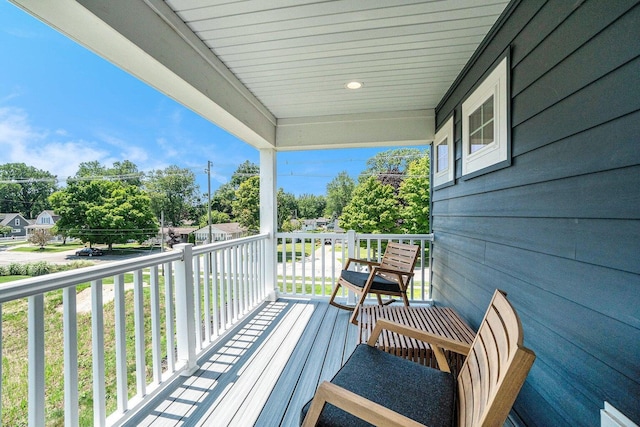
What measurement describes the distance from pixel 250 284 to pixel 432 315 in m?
2.03

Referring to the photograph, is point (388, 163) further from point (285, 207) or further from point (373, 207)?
point (285, 207)

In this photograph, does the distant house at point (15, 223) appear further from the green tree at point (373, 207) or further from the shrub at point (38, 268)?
the green tree at point (373, 207)

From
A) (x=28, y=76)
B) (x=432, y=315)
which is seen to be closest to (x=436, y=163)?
(x=432, y=315)

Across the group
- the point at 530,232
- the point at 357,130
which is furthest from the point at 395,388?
the point at 357,130

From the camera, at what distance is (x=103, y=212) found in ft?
4.60

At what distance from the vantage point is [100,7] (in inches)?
52.2

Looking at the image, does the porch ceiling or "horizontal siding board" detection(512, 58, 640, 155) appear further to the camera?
the porch ceiling

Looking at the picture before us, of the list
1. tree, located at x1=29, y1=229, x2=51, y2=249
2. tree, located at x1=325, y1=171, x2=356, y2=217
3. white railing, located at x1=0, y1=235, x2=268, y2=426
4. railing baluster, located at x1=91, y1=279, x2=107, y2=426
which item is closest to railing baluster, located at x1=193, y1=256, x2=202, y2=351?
white railing, located at x1=0, y1=235, x2=268, y2=426

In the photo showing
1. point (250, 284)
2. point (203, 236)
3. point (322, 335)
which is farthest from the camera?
point (250, 284)

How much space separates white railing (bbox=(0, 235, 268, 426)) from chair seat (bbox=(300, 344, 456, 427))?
1.13m

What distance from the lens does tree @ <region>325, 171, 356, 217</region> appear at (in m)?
5.80

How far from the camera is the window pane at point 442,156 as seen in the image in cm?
309

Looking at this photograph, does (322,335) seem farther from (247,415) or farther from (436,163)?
(436,163)

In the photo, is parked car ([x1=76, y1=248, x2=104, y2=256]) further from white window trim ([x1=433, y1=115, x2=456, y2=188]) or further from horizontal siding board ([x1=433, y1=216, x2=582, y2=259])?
white window trim ([x1=433, y1=115, x2=456, y2=188])
